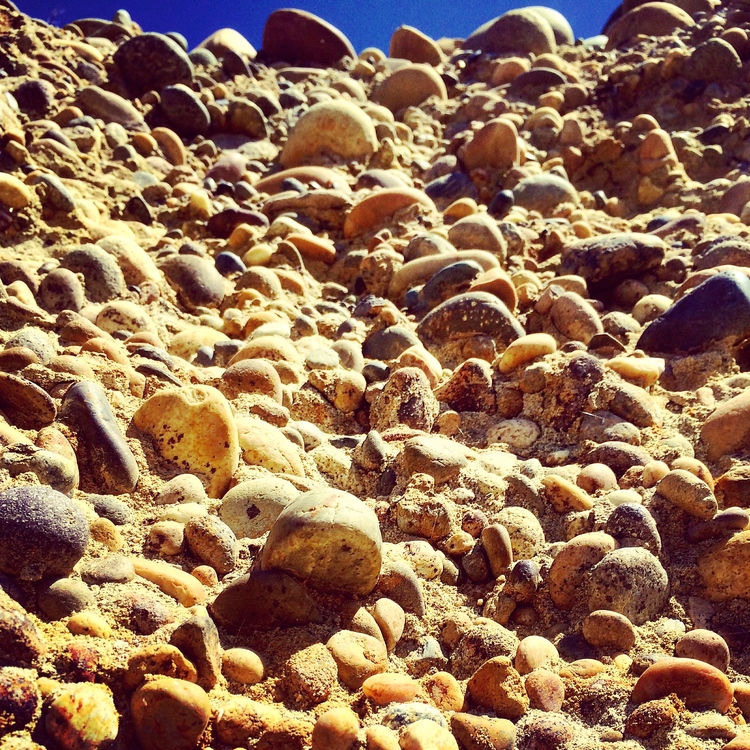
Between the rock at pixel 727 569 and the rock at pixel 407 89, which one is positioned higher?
the rock at pixel 407 89

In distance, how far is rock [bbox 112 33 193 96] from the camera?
6.93m

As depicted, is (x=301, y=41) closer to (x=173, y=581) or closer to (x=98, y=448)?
(x=98, y=448)

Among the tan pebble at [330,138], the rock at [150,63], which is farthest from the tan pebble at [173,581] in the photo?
the rock at [150,63]

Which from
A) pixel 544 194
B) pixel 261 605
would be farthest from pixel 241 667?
pixel 544 194

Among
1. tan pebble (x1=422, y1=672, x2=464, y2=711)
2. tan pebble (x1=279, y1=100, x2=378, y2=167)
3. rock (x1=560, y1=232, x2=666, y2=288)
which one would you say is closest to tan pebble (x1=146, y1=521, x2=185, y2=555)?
tan pebble (x1=422, y1=672, x2=464, y2=711)

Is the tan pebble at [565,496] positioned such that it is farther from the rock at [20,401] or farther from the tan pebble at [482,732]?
the rock at [20,401]

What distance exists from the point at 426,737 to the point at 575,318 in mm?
2536

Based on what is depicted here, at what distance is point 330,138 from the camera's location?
6414mm

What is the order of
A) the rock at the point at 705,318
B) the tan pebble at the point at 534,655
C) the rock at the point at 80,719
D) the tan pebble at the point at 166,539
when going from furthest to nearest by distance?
the rock at the point at 705,318 < the tan pebble at the point at 166,539 < the tan pebble at the point at 534,655 < the rock at the point at 80,719

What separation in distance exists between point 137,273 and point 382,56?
718cm

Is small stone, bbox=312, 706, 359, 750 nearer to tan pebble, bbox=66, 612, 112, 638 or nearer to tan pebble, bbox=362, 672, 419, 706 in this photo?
tan pebble, bbox=362, 672, 419, 706

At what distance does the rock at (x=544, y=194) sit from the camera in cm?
555

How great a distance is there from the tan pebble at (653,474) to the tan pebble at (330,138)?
459 cm

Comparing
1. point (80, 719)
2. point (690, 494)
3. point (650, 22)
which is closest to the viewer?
point (80, 719)
